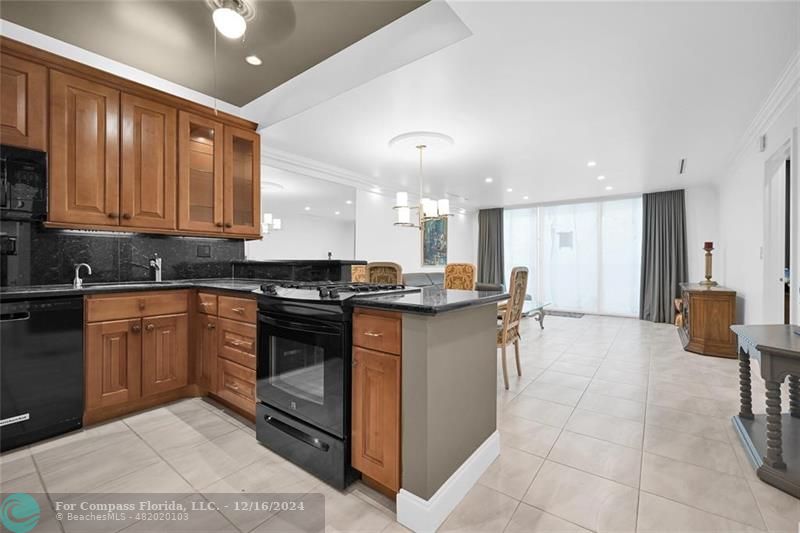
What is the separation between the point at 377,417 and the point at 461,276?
3.07m

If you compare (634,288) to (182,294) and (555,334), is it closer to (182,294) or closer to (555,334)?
(555,334)

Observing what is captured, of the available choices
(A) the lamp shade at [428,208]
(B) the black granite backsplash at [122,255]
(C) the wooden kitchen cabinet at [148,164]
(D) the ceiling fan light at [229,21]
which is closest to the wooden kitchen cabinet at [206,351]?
(B) the black granite backsplash at [122,255]

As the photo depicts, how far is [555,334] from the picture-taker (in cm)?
516

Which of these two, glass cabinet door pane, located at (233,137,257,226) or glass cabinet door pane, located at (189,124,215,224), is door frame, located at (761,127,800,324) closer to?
glass cabinet door pane, located at (233,137,257,226)

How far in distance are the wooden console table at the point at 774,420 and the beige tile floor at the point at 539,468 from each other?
71 mm

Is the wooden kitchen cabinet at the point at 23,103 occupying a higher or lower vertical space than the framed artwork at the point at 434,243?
higher

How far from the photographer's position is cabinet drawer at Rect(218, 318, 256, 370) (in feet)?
7.17

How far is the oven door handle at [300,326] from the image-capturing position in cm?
157

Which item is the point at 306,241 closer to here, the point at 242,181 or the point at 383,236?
the point at 242,181

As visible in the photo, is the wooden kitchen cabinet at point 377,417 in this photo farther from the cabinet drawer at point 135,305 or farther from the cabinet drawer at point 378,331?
the cabinet drawer at point 135,305

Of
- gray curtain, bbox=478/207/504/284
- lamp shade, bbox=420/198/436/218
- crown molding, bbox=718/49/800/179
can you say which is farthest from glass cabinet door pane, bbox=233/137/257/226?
gray curtain, bbox=478/207/504/284

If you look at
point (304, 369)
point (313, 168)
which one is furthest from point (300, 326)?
point (313, 168)

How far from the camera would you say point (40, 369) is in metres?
1.99

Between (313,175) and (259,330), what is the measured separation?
3265mm
